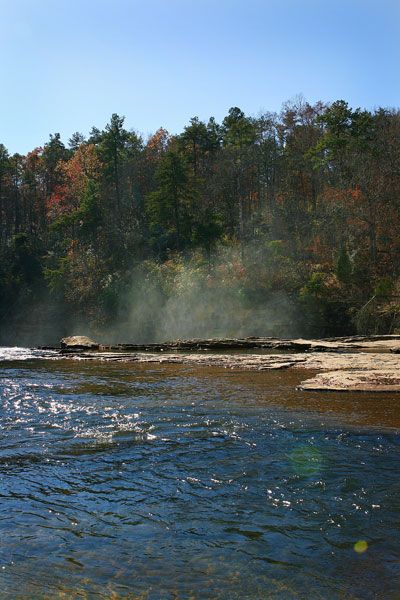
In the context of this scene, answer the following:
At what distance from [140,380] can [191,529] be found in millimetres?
10989

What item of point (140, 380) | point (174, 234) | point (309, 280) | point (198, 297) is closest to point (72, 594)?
point (140, 380)

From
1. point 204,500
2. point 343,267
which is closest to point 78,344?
point 343,267

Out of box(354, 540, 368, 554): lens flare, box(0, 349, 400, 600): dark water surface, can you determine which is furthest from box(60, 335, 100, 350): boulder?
box(354, 540, 368, 554): lens flare

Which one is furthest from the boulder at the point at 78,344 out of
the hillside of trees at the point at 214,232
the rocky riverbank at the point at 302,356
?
the hillside of trees at the point at 214,232

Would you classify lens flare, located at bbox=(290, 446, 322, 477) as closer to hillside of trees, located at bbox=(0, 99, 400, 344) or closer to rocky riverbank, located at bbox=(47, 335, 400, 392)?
rocky riverbank, located at bbox=(47, 335, 400, 392)

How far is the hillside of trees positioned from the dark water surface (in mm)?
22557

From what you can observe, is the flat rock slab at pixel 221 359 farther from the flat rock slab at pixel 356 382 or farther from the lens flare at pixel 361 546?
the lens flare at pixel 361 546

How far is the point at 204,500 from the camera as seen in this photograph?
6133mm

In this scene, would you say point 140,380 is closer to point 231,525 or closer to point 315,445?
point 315,445

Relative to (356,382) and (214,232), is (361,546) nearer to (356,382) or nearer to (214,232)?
(356,382)

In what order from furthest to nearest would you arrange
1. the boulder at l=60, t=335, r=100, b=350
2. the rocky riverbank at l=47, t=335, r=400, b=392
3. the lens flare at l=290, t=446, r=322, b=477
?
the boulder at l=60, t=335, r=100, b=350, the rocky riverbank at l=47, t=335, r=400, b=392, the lens flare at l=290, t=446, r=322, b=477

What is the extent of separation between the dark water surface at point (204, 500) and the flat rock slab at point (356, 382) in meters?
0.60

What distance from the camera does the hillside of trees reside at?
37.9 m

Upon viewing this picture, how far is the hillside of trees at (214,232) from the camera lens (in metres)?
37.9
